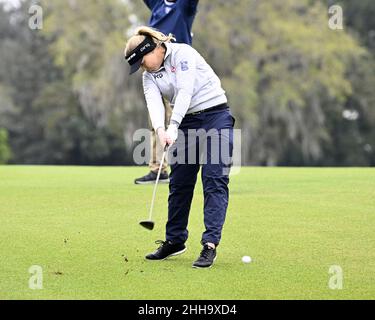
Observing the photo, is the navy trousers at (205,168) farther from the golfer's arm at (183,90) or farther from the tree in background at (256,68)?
the tree in background at (256,68)

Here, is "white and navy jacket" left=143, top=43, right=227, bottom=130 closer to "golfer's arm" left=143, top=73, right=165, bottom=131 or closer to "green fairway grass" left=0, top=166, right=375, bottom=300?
"golfer's arm" left=143, top=73, right=165, bottom=131

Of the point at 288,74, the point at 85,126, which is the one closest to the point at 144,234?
the point at 288,74

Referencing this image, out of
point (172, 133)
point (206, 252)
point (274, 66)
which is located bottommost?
point (206, 252)

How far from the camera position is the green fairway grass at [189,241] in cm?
588

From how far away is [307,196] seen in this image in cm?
1069

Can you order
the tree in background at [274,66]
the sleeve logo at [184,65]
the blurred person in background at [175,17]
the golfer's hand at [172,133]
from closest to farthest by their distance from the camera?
1. the golfer's hand at [172,133]
2. the sleeve logo at [184,65]
3. the blurred person in background at [175,17]
4. the tree in background at [274,66]

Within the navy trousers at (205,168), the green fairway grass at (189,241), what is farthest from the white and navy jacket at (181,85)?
the green fairway grass at (189,241)

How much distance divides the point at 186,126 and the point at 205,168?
0.41 m

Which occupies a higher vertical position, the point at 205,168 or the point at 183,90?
the point at 183,90

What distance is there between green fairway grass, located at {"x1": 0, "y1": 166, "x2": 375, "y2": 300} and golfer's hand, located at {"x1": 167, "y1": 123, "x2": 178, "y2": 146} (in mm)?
1002

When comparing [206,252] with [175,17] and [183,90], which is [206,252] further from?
[175,17]

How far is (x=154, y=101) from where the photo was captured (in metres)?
6.96

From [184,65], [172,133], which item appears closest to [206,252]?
[172,133]
